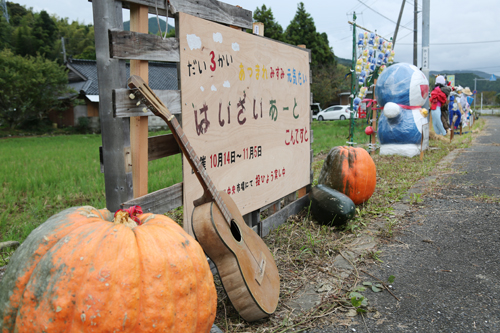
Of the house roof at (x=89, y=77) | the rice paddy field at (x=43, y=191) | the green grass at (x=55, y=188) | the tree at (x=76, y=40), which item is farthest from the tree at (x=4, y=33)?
the rice paddy field at (x=43, y=191)

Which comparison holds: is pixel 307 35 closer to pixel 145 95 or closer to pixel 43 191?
pixel 43 191

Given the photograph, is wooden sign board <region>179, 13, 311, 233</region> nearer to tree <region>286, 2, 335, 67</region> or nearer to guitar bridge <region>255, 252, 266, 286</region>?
guitar bridge <region>255, 252, 266, 286</region>

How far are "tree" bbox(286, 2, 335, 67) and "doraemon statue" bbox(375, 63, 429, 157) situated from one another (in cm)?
2276

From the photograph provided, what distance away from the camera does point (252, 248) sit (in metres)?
2.19

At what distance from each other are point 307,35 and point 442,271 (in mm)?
30122

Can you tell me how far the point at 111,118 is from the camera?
186 cm

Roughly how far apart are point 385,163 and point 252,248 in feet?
18.7

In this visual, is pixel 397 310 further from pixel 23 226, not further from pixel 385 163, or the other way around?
pixel 385 163

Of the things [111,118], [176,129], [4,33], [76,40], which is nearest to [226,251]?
[176,129]

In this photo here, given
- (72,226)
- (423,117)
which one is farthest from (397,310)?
(423,117)

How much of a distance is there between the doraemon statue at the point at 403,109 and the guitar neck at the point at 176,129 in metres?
6.66

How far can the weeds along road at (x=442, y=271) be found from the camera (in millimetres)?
2000

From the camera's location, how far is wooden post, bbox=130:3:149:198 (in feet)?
6.46

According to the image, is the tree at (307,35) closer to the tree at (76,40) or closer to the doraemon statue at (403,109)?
the tree at (76,40)
